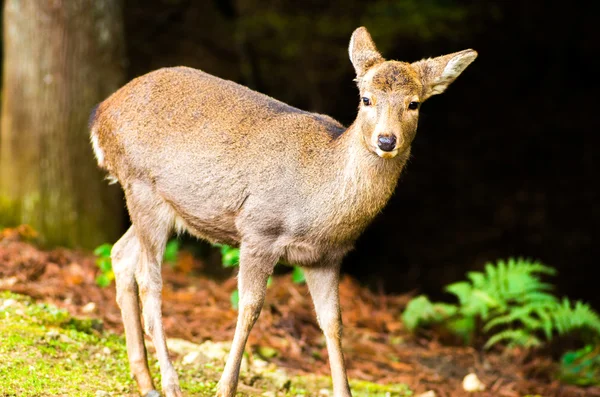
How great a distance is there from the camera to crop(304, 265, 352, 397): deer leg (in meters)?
5.68

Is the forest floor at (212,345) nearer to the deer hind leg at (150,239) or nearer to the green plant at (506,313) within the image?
the green plant at (506,313)

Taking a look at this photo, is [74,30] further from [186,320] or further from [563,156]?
[563,156]

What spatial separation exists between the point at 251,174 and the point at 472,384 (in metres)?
2.83

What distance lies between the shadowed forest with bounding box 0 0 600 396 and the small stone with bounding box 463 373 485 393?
16 cm

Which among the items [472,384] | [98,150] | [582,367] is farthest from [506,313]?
[98,150]

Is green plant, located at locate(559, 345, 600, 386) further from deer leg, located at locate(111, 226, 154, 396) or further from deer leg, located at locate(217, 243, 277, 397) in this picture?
deer leg, located at locate(111, 226, 154, 396)

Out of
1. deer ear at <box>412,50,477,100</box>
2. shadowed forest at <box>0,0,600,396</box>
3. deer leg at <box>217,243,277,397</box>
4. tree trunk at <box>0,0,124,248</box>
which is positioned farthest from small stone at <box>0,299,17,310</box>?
deer ear at <box>412,50,477,100</box>

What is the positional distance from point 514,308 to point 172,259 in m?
3.90

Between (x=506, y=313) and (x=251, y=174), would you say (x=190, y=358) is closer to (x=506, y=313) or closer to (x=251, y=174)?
(x=251, y=174)

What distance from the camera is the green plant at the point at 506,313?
804 cm

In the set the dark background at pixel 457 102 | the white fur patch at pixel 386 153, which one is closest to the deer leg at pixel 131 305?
the white fur patch at pixel 386 153

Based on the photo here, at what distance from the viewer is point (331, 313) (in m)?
5.76

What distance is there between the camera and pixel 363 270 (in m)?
12.4

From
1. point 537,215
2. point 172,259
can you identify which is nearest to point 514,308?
point 172,259
